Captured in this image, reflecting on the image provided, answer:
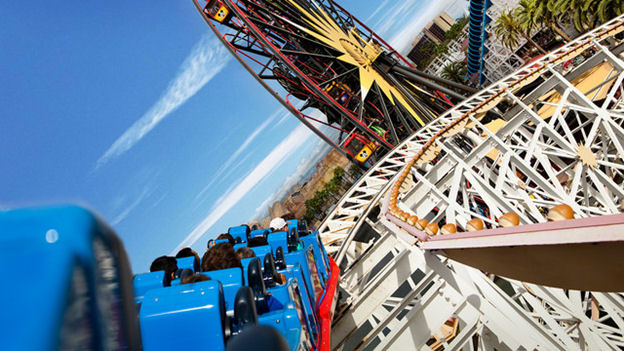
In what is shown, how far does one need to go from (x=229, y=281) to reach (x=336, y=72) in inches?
872

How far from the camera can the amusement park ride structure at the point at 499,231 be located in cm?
187

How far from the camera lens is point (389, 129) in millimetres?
21641

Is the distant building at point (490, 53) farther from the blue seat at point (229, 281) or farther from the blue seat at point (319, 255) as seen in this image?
the blue seat at point (229, 281)

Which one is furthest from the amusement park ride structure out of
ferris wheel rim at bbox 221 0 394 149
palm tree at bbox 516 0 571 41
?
palm tree at bbox 516 0 571 41

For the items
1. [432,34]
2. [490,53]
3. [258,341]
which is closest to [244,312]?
[258,341]

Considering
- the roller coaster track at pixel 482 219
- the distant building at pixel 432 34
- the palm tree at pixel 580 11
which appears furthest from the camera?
the distant building at pixel 432 34

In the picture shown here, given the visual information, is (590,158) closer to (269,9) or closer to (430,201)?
(430,201)

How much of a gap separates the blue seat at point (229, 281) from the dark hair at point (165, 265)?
6.51ft

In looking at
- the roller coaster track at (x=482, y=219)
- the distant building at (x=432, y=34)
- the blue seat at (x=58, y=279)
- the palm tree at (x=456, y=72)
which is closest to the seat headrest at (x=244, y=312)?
the blue seat at (x=58, y=279)

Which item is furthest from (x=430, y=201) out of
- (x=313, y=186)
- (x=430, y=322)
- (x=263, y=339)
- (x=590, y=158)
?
(x=313, y=186)

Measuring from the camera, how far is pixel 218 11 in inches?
822

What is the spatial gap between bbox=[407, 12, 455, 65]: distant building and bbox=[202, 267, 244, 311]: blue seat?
246ft

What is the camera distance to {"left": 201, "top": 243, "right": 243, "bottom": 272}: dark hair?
3252 mm

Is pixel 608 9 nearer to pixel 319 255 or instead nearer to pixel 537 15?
pixel 537 15
